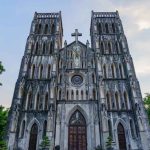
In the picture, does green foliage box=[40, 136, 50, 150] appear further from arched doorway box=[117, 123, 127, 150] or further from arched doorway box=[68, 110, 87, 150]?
arched doorway box=[117, 123, 127, 150]

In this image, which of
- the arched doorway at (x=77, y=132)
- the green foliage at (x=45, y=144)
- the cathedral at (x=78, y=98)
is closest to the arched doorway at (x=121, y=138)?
the cathedral at (x=78, y=98)

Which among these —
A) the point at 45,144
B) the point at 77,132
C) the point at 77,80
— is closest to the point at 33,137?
the point at 45,144

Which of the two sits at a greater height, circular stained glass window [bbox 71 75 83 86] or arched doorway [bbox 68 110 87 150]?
circular stained glass window [bbox 71 75 83 86]

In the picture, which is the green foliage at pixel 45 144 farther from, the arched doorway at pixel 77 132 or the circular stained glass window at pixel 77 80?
the circular stained glass window at pixel 77 80

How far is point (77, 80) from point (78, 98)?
299 cm

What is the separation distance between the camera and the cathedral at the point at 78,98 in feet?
81.9

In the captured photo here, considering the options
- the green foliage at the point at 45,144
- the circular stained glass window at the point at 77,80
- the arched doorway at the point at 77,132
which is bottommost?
the green foliage at the point at 45,144

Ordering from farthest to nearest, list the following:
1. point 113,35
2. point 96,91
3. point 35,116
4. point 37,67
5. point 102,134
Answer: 1. point 113,35
2. point 37,67
3. point 96,91
4. point 35,116
5. point 102,134

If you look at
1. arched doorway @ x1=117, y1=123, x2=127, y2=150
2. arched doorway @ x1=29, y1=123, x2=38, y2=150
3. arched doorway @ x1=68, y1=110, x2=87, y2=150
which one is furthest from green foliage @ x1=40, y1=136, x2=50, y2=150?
arched doorway @ x1=117, y1=123, x2=127, y2=150

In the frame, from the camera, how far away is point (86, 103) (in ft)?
90.7

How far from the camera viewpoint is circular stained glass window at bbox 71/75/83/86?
29.6m

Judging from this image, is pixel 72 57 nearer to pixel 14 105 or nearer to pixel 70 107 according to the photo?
pixel 70 107

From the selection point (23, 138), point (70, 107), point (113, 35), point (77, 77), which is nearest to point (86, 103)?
point (70, 107)

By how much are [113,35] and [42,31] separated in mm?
12316
